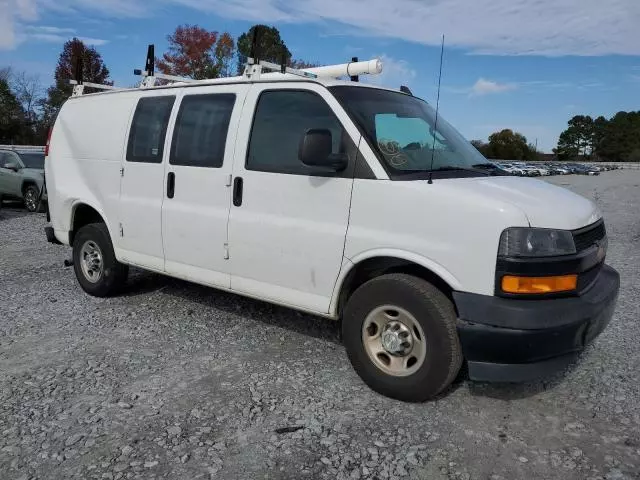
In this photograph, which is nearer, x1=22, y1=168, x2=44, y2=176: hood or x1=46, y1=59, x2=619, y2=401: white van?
x1=46, y1=59, x2=619, y2=401: white van

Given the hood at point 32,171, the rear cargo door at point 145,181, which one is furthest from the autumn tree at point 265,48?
the hood at point 32,171

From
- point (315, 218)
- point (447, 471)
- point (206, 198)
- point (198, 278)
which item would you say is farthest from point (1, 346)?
point (447, 471)

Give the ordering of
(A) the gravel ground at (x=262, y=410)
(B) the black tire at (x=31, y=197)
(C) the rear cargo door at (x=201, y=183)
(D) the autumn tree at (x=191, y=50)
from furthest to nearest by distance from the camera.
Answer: (D) the autumn tree at (x=191, y=50)
(B) the black tire at (x=31, y=197)
(C) the rear cargo door at (x=201, y=183)
(A) the gravel ground at (x=262, y=410)

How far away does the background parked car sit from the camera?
1397 cm

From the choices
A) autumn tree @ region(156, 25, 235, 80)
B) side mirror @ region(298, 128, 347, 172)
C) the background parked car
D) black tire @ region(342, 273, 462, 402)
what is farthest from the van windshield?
autumn tree @ region(156, 25, 235, 80)

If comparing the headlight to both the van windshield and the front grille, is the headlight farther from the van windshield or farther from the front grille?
the van windshield

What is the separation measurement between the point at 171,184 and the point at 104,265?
4.93ft

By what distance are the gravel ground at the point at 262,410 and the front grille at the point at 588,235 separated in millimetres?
1076

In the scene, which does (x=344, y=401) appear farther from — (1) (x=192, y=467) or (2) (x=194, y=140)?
(2) (x=194, y=140)

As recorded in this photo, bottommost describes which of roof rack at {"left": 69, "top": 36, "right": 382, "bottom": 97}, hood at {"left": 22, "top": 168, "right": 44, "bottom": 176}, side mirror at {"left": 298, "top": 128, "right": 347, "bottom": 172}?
hood at {"left": 22, "top": 168, "right": 44, "bottom": 176}

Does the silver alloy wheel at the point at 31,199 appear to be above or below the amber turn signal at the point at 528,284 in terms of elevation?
below

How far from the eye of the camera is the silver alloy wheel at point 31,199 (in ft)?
45.7

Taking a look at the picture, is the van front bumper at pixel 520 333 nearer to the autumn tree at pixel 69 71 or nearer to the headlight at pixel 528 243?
the headlight at pixel 528 243

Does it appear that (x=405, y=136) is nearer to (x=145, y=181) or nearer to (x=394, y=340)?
(x=394, y=340)
